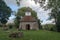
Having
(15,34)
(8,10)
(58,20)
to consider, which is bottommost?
(15,34)

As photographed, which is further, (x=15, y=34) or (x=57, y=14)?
(x=57, y=14)

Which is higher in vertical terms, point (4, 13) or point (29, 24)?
point (4, 13)

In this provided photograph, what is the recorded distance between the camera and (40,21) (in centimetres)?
6619

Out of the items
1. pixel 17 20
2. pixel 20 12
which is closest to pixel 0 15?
pixel 17 20

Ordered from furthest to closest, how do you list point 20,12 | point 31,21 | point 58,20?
point 20,12 → point 31,21 → point 58,20

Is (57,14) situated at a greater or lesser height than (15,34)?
greater

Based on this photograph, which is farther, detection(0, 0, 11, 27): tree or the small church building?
detection(0, 0, 11, 27): tree

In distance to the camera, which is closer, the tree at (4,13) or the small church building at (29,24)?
the small church building at (29,24)

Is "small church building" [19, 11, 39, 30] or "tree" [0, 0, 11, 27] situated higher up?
"tree" [0, 0, 11, 27]

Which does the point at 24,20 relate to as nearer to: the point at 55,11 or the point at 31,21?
the point at 31,21

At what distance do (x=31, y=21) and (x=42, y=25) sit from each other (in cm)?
842

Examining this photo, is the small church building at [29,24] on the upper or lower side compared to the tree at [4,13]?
lower

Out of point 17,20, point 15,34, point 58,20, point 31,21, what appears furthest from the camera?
point 17,20

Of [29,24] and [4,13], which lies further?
[4,13]
